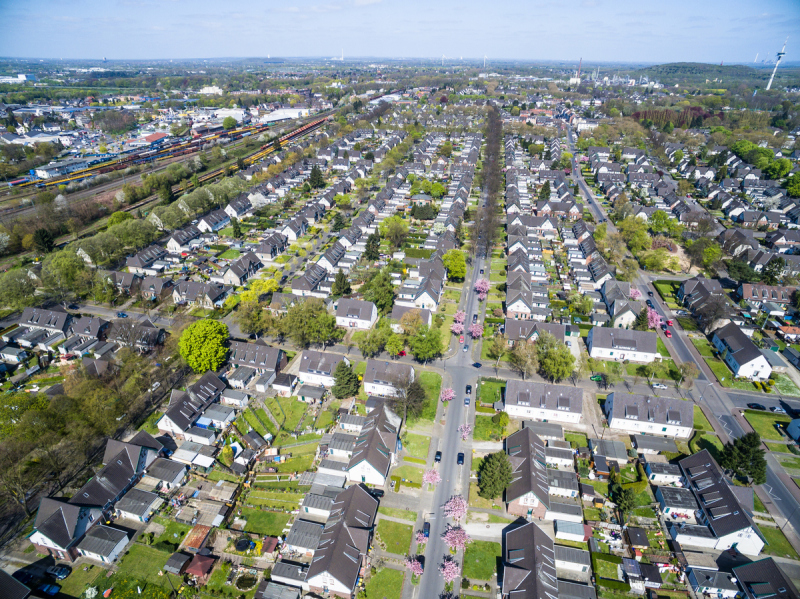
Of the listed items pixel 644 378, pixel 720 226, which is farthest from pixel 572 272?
pixel 720 226

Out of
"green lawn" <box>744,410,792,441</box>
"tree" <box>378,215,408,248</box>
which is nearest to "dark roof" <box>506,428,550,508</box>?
"green lawn" <box>744,410,792,441</box>

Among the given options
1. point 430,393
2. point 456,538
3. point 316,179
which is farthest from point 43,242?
point 456,538

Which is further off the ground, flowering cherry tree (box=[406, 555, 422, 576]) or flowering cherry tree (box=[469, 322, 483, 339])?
flowering cherry tree (box=[469, 322, 483, 339])

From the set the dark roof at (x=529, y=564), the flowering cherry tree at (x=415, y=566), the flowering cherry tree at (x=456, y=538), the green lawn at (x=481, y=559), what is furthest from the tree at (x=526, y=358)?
the flowering cherry tree at (x=415, y=566)

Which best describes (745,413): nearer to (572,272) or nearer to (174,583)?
(572,272)

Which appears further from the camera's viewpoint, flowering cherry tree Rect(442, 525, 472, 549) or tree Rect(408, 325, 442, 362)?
tree Rect(408, 325, 442, 362)

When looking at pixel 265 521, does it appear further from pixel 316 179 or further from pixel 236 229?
pixel 316 179

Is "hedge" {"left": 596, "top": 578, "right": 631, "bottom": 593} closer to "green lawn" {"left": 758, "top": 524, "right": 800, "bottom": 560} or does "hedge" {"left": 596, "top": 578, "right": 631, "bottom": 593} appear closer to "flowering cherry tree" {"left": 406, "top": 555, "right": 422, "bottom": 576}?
"green lawn" {"left": 758, "top": 524, "right": 800, "bottom": 560}
